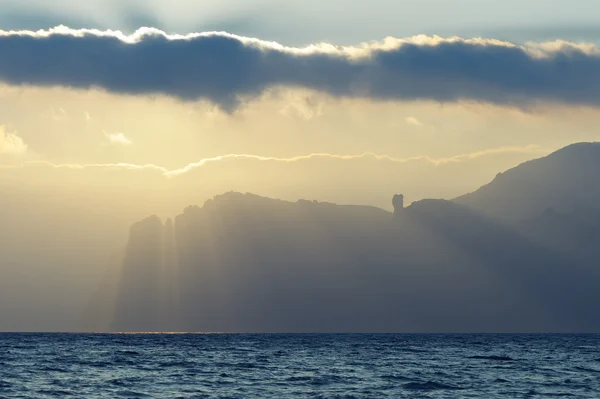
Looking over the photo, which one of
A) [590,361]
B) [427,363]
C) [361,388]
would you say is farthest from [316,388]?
[590,361]

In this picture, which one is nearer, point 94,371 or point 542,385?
point 542,385

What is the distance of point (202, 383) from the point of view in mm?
86500

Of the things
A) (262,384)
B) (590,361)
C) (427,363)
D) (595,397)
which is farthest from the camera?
(590,361)

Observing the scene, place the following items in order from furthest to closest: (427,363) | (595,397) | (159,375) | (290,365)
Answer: (427,363) → (290,365) → (159,375) → (595,397)

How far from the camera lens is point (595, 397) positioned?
254ft

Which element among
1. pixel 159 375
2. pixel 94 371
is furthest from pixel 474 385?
pixel 94 371

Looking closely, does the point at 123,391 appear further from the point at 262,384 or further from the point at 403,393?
the point at 403,393

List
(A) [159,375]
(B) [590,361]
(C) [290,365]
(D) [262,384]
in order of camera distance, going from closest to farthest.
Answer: (D) [262,384], (A) [159,375], (C) [290,365], (B) [590,361]

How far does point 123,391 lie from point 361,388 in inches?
861

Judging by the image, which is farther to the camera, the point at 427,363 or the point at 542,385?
the point at 427,363

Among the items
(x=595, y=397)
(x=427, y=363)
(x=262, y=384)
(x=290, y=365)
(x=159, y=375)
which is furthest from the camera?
(x=427, y=363)

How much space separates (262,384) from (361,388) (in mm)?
10063

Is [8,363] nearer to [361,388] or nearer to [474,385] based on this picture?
[361,388]

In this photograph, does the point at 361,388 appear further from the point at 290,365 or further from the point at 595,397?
the point at 290,365
